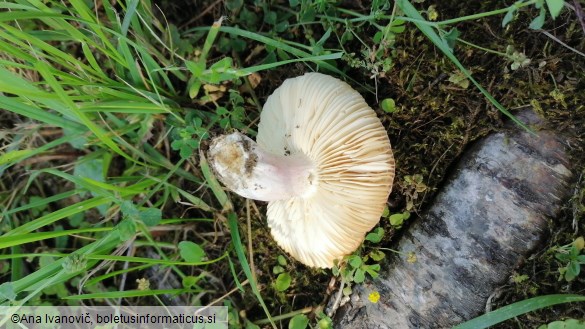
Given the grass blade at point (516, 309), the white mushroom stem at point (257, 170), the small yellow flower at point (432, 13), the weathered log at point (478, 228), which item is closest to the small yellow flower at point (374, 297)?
the weathered log at point (478, 228)

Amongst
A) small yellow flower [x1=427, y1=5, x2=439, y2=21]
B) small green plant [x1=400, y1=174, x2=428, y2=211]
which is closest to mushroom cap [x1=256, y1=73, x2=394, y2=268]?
small green plant [x1=400, y1=174, x2=428, y2=211]

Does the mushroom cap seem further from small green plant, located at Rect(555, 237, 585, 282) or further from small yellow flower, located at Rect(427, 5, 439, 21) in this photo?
small green plant, located at Rect(555, 237, 585, 282)

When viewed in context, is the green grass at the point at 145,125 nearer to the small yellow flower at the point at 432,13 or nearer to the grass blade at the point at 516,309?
the small yellow flower at the point at 432,13

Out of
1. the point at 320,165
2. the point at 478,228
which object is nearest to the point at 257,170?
the point at 320,165

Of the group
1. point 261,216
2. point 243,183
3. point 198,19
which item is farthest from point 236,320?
point 198,19

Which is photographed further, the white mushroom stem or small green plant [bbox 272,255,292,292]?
small green plant [bbox 272,255,292,292]

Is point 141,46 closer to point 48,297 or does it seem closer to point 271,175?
point 271,175
